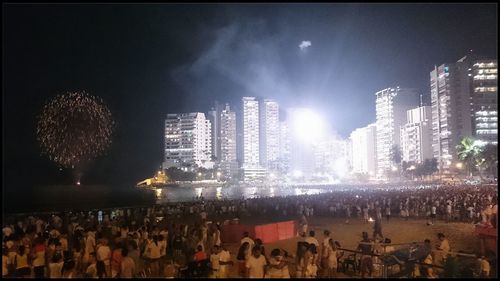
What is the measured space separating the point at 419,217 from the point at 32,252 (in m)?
24.0

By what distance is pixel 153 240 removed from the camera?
11.7 metres

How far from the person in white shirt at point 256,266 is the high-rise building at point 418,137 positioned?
154076 millimetres

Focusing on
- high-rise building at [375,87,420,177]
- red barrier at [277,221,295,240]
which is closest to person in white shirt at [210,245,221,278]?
red barrier at [277,221,295,240]

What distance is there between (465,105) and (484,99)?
5389 millimetres

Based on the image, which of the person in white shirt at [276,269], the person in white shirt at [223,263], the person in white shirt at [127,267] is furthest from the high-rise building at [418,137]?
the person in white shirt at [127,267]

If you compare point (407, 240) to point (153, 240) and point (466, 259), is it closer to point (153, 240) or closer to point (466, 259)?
point (466, 259)

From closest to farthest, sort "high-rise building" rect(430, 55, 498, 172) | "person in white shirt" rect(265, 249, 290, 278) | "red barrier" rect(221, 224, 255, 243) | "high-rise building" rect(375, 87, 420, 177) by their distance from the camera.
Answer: "person in white shirt" rect(265, 249, 290, 278)
"red barrier" rect(221, 224, 255, 243)
"high-rise building" rect(430, 55, 498, 172)
"high-rise building" rect(375, 87, 420, 177)

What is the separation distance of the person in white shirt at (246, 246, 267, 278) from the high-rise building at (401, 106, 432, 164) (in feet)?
505

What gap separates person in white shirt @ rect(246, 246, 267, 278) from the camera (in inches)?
341

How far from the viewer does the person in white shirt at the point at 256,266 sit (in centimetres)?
867

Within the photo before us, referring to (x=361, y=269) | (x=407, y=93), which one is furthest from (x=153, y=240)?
(x=407, y=93)

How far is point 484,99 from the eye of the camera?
428ft

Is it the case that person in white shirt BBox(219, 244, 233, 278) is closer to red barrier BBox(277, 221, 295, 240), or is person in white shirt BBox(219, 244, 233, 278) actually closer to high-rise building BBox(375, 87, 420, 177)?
red barrier BBox(277, 221, 295, 240)

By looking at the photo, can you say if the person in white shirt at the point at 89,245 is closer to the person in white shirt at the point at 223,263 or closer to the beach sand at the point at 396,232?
the person in white shirt at the point at 223,263
